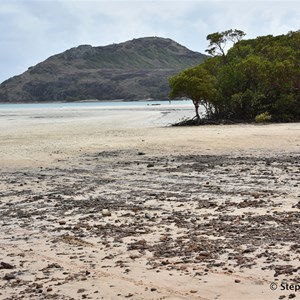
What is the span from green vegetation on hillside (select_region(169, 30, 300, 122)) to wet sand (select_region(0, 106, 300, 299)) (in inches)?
880

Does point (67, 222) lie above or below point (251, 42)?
below

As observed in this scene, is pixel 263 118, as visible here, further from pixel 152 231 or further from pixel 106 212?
pixel 152 231

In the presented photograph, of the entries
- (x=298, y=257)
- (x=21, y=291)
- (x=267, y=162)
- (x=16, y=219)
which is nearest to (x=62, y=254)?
(x=21, y=291)

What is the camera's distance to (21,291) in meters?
4.74

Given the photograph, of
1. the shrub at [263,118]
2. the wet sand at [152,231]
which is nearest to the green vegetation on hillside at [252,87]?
→ the shrub at [263,118]

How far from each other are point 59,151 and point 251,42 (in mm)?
31186

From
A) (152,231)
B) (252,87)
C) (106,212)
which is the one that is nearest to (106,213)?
Result: (106,212)

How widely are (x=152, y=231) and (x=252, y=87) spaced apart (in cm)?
3246

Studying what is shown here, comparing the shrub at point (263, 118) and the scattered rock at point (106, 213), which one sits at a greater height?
the shrub at point (263, 118)

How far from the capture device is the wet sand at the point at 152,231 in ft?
15.7

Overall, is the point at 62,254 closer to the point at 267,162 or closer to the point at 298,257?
the point at 298,257

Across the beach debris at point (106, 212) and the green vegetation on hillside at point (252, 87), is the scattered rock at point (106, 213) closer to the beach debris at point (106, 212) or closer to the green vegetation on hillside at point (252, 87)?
the beach debris at point (106, 212)

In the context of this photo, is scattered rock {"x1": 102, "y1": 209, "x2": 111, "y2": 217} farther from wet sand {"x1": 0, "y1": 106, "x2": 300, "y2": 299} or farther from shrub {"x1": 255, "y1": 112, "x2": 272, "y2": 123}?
shrub {"x1": 255, "y1": 112, "x2": 272, "y2": 123}

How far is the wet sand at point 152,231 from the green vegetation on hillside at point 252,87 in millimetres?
22361
